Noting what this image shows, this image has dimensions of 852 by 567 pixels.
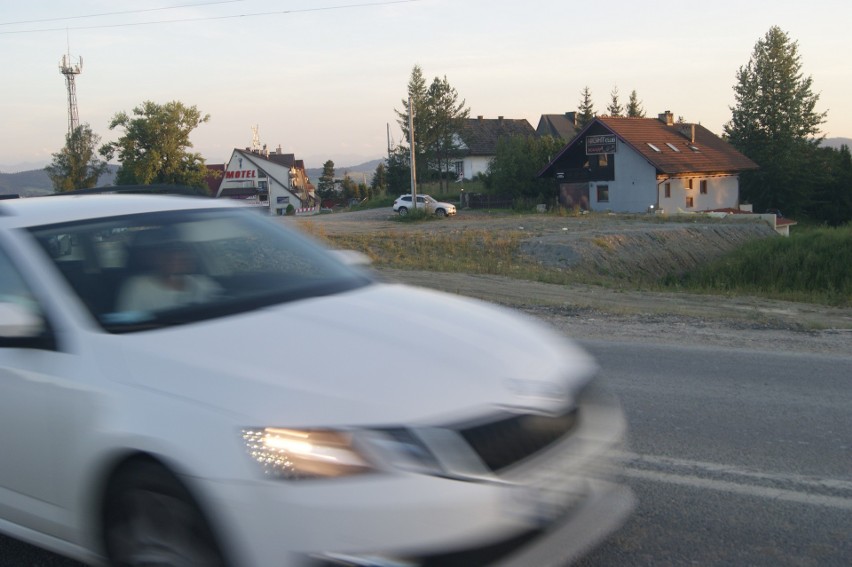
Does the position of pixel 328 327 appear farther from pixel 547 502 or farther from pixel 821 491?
pixel 821 491

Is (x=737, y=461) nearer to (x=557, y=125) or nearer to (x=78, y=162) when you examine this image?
(x=78, y=162)

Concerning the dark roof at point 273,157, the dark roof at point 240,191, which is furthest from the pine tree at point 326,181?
the dark roof at point 240,191

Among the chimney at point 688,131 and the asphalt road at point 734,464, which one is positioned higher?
the chimney at point 688,131

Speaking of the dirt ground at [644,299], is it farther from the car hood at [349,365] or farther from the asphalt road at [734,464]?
the car hood at [349,365]

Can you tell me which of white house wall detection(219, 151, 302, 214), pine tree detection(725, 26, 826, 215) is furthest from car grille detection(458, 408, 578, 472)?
white house wall detection(219, 151, 302, 214)

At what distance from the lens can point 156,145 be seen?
196ft

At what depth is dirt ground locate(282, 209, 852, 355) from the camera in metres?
10.3

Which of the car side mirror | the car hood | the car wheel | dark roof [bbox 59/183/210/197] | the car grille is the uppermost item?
dark roof [bbox 59/183/210/197]

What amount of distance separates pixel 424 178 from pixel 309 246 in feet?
251

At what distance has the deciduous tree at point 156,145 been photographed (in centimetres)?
5825

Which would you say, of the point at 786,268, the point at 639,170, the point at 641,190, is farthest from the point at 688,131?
the point at 786,268

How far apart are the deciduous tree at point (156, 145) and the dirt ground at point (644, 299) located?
23.8 meters

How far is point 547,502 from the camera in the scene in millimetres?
3172

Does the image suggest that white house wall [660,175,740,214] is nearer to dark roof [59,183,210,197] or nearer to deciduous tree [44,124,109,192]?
deciduous tree [44,124,109,192]
